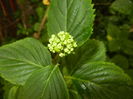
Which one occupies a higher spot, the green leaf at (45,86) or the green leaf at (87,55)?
the green leaf at (45,86)

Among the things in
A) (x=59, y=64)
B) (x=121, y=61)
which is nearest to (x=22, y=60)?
(x=59, y=64)

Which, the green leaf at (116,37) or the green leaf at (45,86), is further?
the green leaf at (116,37)

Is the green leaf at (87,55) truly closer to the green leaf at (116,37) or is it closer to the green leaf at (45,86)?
the green leaf at (45,86)

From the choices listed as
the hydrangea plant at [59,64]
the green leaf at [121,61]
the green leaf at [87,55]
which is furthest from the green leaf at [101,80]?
the green leaf at [121,61]

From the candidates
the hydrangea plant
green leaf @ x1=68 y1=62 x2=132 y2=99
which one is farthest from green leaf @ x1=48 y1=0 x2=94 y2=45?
green leaf @ x1=68 y1=62 x2=132 y2=99

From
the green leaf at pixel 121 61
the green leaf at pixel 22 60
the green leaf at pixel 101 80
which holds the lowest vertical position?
the green leaf at pixel 121 61

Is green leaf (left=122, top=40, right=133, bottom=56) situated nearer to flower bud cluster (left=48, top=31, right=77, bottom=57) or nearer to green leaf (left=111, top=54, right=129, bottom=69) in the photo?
green leaf (left=111, top=54, right=129, bottom=69)

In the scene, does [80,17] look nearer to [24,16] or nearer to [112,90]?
[112,90]

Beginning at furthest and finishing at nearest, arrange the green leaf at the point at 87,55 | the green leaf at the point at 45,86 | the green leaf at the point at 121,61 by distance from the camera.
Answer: the green leaf at the point at 121,61
the green leaf at the point at 87,55
the green leaf at the point at 45,86

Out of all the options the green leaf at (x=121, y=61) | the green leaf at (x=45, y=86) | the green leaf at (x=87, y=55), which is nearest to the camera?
the green leaf at (x=45, y=86)
